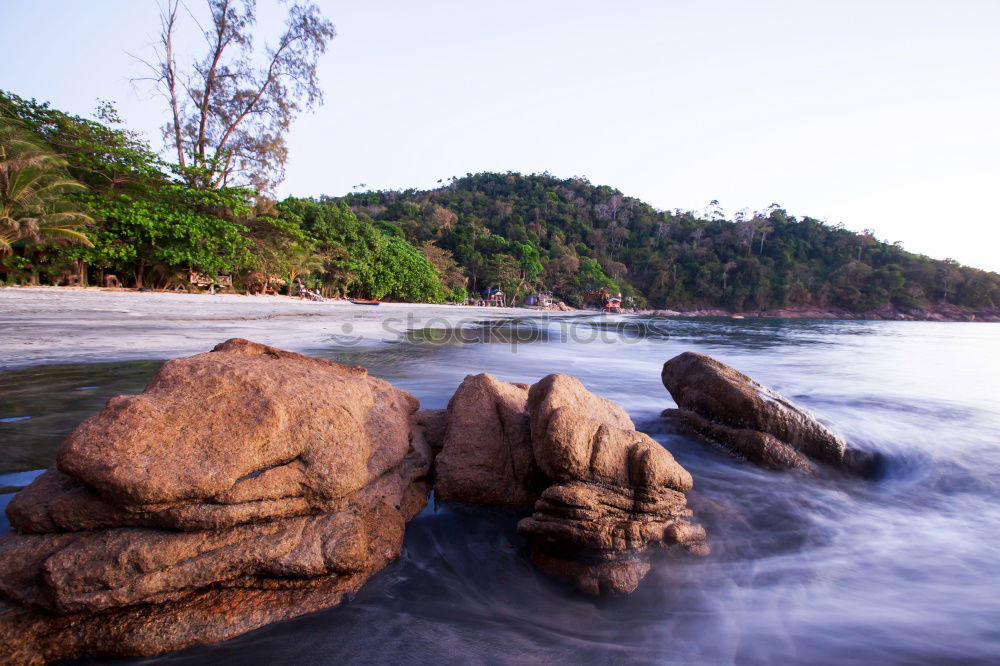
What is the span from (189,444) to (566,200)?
103 metres

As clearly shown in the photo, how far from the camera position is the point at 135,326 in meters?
8.48

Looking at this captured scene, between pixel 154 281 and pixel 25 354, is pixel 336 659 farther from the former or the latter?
pixel 154 281

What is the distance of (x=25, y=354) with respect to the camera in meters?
5.77

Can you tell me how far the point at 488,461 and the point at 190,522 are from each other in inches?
63.5

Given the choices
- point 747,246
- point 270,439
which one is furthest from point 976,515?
point 747,246

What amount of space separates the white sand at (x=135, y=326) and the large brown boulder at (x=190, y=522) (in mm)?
5532

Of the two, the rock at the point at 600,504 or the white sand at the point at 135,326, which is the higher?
the white sand at the point at 135,326

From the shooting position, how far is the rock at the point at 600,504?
7.20ft

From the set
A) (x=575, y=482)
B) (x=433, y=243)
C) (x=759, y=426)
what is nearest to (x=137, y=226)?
(x=575, y=482)

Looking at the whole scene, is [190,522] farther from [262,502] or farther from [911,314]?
[911,314]

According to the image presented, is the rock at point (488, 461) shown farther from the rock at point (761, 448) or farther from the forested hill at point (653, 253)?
the forested hill at point (653, 253)

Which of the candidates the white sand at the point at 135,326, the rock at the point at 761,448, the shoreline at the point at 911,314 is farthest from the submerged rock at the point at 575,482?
the shoreline at the point at 911,314

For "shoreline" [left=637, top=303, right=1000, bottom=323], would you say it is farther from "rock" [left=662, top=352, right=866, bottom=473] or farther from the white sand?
"rock" [left=662, top=352, right=866, bottom=473]

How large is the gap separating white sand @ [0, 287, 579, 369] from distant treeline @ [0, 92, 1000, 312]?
10.7 ft
